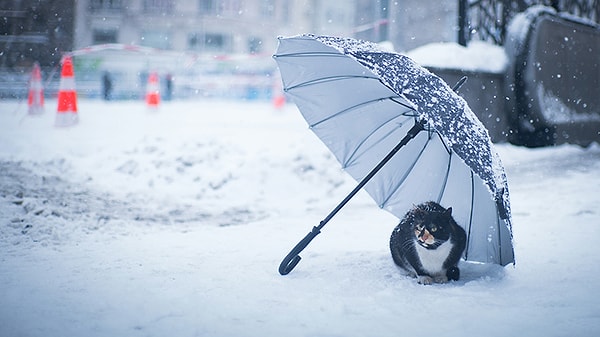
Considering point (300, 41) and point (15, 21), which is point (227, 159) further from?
point (15, 21)

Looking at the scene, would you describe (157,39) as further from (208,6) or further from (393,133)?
(393,133)

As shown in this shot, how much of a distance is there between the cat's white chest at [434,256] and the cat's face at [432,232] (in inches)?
2.5

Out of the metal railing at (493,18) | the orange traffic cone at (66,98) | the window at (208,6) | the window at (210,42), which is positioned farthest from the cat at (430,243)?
the window at (208,6)

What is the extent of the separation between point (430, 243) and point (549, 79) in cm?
708

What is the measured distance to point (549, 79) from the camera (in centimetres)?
844

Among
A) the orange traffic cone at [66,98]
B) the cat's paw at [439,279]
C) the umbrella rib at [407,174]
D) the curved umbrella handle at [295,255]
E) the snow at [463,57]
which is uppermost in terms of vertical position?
the snow at [463,57]

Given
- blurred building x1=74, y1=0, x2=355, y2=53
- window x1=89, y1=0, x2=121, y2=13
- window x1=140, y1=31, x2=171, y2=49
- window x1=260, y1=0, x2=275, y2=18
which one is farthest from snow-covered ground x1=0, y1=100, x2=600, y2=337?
window x1=260, y1=0, x2=275, y2=18

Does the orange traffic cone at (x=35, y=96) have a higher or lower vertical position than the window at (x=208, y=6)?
lower

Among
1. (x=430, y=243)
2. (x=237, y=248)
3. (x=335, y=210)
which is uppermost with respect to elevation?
(x=335, y=210)

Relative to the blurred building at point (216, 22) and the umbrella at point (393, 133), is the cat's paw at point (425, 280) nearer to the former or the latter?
the umbrella at point (393, 133)

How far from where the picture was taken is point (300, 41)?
2965 millimetres

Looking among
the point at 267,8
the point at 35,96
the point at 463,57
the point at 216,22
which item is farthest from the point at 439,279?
the point at 267,8

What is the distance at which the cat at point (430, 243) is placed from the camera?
9.34ft

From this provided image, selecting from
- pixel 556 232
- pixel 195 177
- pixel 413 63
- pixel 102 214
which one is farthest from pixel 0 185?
pixel 556 232
